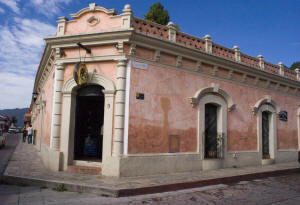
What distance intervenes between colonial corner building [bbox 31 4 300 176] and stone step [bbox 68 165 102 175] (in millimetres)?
35

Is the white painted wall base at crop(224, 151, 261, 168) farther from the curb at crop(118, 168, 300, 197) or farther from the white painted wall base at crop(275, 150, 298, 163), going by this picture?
the white painted wall base at crop(275, 150, 298, 163)


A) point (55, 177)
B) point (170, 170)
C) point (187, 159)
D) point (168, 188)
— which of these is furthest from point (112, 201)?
point (187, 159)

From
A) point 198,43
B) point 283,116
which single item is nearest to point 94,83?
point 198,43

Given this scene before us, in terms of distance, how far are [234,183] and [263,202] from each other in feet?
8.20

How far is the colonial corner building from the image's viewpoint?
8.41 m

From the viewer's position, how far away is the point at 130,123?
330 inches

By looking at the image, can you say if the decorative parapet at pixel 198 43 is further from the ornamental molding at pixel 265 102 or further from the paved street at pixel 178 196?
the paved street at pixel 178 196

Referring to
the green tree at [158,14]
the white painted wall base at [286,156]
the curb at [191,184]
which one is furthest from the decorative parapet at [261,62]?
the green tree at [158,14]

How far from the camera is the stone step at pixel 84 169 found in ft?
27.1

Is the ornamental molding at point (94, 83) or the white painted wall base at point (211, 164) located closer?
the ornamental molding at point (94, 83)

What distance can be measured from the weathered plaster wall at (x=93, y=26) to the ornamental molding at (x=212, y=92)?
400 cm

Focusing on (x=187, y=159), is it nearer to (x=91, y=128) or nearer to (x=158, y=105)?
(x=158, y=105)

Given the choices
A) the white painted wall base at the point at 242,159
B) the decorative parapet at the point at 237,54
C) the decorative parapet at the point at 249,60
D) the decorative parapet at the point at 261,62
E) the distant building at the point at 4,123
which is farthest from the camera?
the distant building at the point at 4,123

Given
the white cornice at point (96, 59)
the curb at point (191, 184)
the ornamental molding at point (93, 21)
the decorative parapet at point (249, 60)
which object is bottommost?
the curb at point (191, 184)
